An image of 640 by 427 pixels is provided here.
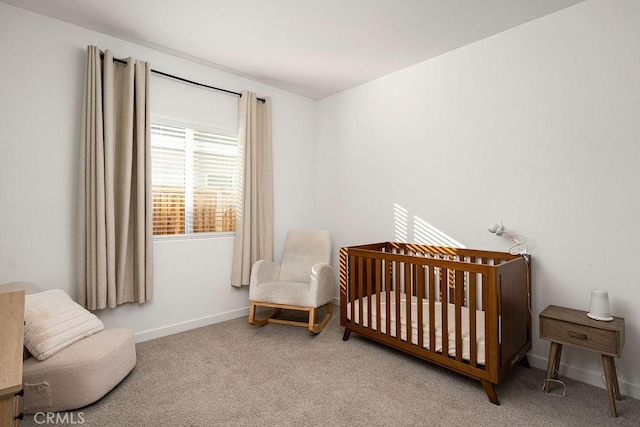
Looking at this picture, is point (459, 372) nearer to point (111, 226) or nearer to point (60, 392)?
point (60, 392)

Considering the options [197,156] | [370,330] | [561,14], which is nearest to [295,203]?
[197,156]

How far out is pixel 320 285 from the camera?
2.96 metres

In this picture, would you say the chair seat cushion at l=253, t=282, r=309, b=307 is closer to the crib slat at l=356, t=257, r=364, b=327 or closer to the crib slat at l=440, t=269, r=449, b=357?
the crib slat at l=356, t=257, r=364, b=327

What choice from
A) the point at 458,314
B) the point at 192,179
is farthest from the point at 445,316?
the point at 192,179

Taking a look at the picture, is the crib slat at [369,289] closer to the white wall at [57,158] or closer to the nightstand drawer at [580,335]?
the nightstand drawer at [580,335]

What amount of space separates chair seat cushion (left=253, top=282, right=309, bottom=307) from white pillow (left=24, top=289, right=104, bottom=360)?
1242 millimetres

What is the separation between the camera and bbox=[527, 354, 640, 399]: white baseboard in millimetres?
2002

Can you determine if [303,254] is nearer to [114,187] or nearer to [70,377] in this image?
[114,187]

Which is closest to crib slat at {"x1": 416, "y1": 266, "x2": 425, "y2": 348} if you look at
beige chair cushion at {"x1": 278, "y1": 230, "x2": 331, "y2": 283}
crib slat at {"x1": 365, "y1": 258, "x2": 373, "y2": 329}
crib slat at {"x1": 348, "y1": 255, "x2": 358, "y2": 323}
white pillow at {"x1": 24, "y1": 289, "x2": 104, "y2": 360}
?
crib slat at {"x1": 365, "y1": 258, "x2": 373, "y2": 329}

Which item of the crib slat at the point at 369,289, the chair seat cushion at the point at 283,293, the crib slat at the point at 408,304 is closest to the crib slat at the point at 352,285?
the crib slat at the point at 369,289

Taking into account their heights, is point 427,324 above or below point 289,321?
above

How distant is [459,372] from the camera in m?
2.06

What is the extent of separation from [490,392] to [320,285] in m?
1.50

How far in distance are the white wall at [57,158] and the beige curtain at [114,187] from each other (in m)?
0.15
